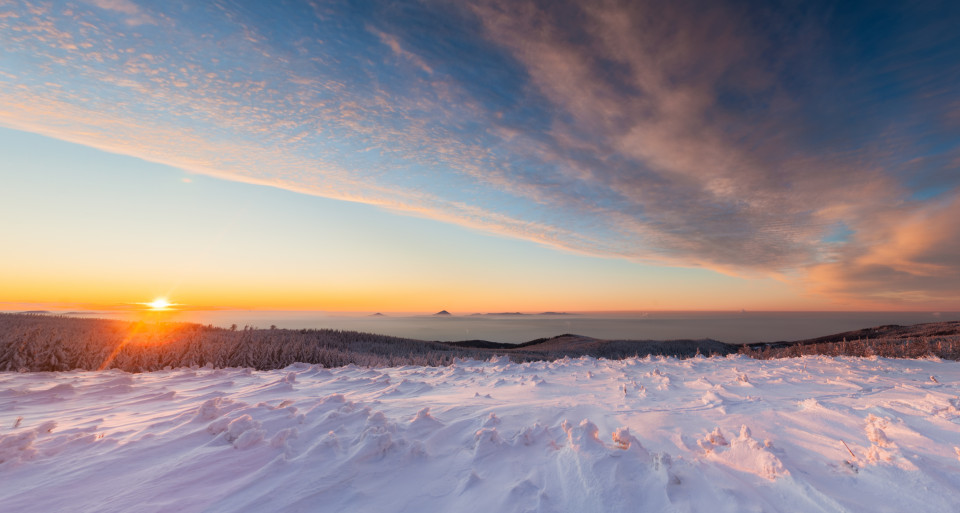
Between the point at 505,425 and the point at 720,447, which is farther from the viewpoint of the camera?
the point at 505,425

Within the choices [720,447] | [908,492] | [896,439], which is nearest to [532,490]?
[720,447]

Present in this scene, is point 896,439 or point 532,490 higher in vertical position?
point 896,439

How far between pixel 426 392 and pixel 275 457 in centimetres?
300

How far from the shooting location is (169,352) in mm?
8531

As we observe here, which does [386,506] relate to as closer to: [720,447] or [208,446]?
[208,446]

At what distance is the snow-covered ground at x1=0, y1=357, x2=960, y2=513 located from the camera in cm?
238

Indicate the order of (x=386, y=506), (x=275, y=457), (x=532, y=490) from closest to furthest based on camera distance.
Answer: (x=386, y=506) < (x=532, y=490) < (x=275, y=457)

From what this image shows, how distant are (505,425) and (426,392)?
2285 millimetres

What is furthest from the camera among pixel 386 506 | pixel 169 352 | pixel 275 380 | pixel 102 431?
pixel 169 352

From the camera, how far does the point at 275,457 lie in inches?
112

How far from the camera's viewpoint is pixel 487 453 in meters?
→ 3.08

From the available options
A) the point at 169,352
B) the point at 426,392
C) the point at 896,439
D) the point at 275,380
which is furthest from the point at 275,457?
the point at 169,352

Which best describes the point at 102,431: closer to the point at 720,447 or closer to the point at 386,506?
the point at 386,506

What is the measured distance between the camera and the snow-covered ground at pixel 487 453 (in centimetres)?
238
